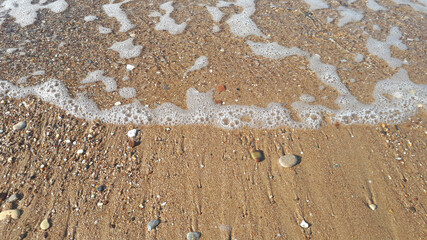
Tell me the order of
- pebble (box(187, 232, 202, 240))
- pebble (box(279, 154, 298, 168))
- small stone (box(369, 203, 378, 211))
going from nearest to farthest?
pebble (box(187, 232, 202, 240)), small stone (box(369, 203, 378, 211)), pebble (box(279, 154, 298, 168))

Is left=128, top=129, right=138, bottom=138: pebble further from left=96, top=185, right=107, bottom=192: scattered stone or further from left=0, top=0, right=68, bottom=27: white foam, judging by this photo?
left=0, top=0, right=68, bottom=27: white foam

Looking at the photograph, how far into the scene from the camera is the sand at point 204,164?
7.13 ft

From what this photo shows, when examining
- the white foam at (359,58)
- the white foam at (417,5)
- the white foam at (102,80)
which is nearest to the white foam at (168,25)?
the white foam at (102,80)

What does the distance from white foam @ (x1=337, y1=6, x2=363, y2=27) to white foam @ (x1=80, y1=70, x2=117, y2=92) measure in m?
3.48

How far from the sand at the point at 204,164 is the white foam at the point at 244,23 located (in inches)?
20.3

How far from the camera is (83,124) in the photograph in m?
2.86

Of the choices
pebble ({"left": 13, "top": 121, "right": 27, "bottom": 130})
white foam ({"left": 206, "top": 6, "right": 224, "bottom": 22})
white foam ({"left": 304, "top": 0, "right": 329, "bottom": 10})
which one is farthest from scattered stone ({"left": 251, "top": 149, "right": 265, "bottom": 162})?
white foam ({"left": 304, "top": 0, "right": 329, "bottom": 10})

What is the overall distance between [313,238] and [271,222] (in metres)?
0.33

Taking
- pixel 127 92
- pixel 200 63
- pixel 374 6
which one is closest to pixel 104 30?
pixel 127 92

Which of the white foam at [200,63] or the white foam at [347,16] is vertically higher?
the white foam at [200,63]

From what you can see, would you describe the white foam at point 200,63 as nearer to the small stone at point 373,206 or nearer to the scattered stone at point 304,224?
the scattered stone at point 304,224

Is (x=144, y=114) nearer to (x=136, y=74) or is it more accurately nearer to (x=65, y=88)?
(x=136, y=74)

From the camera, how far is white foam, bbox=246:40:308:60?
3665 mm

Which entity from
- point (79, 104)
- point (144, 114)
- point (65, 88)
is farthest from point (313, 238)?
point (65, 88)
